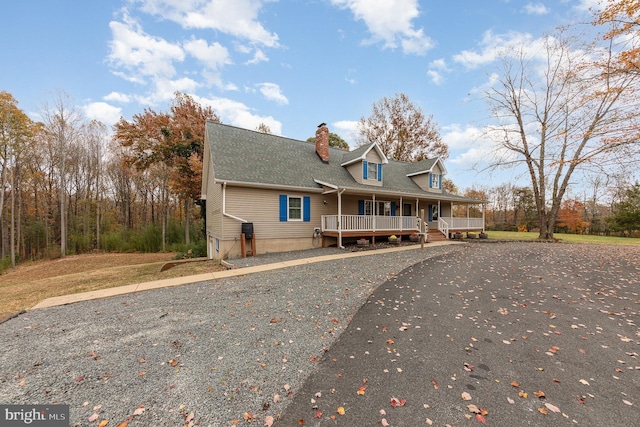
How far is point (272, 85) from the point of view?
58.2 ft

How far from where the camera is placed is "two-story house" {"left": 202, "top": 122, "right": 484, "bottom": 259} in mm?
11625

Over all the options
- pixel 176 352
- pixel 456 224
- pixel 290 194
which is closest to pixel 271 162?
pixel 290 194

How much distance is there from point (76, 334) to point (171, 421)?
3.19 meters

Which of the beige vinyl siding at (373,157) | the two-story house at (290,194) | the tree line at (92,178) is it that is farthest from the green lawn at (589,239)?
the tree line at (92,178)

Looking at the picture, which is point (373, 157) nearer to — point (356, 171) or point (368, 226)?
point (356, 171)

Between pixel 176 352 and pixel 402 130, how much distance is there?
29633 mm

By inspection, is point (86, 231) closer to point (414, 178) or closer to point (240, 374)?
point (240, 374)

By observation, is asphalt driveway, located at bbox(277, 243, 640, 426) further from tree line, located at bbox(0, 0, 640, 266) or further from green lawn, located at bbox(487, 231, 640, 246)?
green lawn, located at bbox(487, 231, 640, 246)

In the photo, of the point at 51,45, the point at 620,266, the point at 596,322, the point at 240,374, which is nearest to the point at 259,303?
the point at 240,374

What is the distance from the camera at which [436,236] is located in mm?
17547

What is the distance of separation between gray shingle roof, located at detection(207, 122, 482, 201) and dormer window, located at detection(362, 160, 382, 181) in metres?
0.93

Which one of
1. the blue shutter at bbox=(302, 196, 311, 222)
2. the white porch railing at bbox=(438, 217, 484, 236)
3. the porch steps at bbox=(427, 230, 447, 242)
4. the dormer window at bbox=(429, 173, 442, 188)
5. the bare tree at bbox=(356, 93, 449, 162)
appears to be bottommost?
the porch steps at bbox=(427, 230, 447, 242)

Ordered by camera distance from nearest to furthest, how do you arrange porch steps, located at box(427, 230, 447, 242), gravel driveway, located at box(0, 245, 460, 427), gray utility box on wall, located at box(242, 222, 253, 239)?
gravel driveway, located at box(0, 245, 460, 427)
gray utility box on wall, located at box(242, 222, 253, 239)
porch steps, located at box(427, 230, 447, 242)

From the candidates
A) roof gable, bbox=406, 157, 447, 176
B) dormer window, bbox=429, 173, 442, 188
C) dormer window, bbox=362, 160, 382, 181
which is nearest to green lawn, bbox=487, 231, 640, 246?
dormer window, bbox=429, 173, 442, 188
